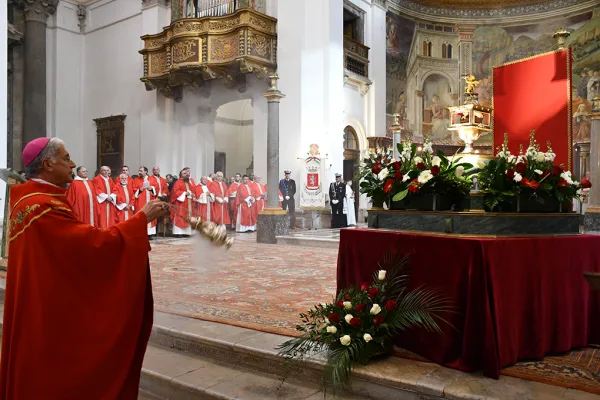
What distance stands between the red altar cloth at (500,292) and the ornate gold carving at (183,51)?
12.1 metres

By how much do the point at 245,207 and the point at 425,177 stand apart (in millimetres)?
12144

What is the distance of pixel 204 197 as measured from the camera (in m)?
14.3

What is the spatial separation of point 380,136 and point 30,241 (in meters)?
15.7

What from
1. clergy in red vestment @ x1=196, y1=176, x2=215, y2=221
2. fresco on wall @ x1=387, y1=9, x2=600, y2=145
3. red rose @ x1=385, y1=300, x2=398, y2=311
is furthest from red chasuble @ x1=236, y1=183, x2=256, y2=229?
red rose @ x1=385, y1=300, x2=398, y2=311

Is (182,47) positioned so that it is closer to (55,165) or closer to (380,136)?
(380,136)

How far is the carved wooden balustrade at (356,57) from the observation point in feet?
53.1

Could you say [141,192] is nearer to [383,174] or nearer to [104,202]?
[104,202]

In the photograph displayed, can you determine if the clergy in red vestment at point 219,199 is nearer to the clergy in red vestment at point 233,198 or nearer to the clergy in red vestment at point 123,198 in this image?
the clergy in red vestment at point 233,198

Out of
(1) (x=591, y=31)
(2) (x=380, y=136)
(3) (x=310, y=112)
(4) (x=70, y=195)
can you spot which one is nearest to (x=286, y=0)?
(3) (x=310, y=112)

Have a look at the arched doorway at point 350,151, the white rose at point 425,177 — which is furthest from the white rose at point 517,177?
the arched doorway at point 350,151

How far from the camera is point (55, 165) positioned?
2.57m

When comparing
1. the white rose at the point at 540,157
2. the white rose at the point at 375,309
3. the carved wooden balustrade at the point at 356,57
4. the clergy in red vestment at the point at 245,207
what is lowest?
the white rose at the point at 375,309

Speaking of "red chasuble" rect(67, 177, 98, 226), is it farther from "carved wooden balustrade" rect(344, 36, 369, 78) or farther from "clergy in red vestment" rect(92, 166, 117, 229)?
"carved wooden balustrade" rect(344, 36, 369, 78)

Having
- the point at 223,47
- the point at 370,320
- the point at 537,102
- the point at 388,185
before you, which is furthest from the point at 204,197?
the point at 370,320
